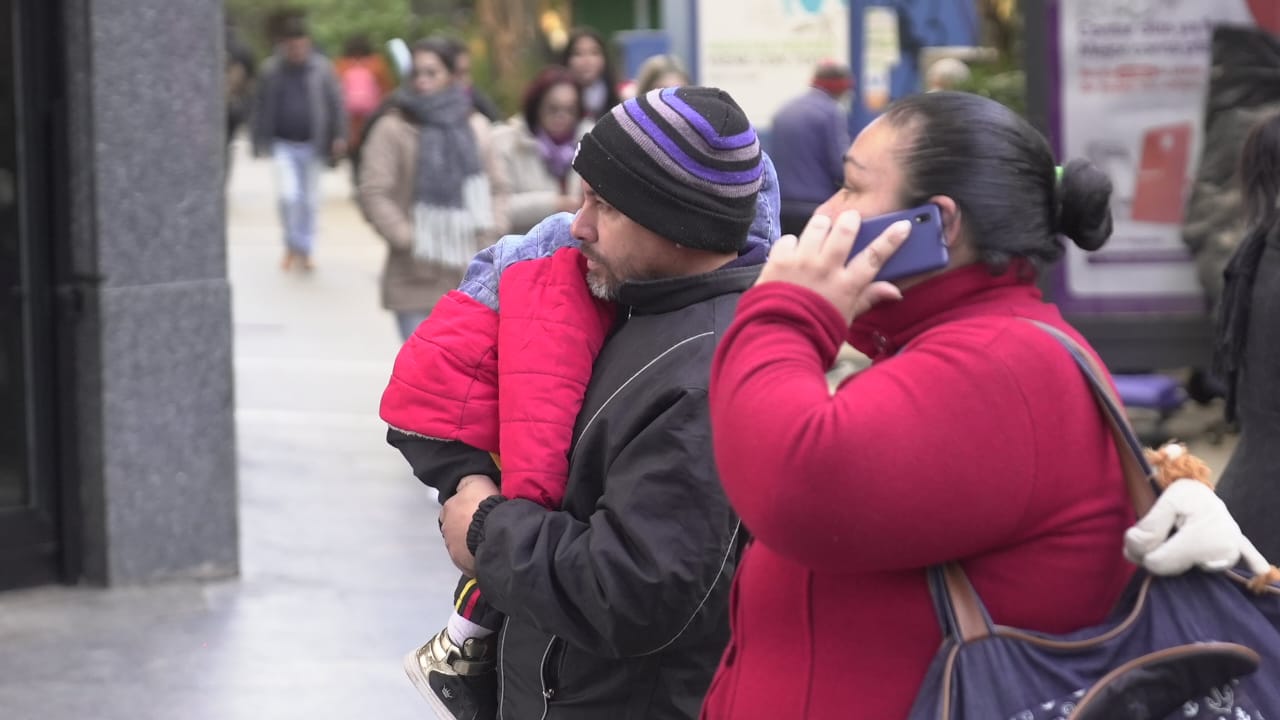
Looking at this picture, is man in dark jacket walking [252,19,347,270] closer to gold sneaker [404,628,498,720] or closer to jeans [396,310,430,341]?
jeans [396,310,430,341]

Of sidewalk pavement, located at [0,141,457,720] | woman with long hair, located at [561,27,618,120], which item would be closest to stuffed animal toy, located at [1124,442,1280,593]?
sidewalk pavement, located at [0,141,457,720]

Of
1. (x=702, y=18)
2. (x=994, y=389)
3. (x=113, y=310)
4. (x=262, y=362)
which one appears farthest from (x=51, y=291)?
(x=702, y=18)

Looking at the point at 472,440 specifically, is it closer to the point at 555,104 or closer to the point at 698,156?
the point at 698,156

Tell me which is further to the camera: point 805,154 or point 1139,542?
point 805,154

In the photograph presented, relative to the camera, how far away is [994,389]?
6.72ft

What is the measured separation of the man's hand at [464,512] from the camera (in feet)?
8.97

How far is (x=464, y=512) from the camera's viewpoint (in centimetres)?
275

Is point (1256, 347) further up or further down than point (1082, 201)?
further down

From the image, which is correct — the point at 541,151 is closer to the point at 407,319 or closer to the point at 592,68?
the point at 407,319

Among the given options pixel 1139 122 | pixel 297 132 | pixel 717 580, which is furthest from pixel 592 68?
pixel 717 580

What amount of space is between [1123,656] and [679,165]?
96 cm

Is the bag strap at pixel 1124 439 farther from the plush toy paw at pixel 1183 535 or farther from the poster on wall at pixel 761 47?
the poster on wall at pixel 761 47

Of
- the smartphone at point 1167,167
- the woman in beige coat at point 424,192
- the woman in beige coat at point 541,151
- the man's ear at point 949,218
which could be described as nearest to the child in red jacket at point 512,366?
the man's ear at point 949,218

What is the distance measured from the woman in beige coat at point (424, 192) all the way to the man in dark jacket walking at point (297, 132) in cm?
836
